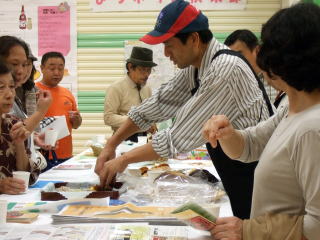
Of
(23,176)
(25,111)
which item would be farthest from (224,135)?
(25,111)

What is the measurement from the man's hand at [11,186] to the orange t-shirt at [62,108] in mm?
2210

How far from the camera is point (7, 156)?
2.33 metres

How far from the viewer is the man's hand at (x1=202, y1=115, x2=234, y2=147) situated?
4.86 ft

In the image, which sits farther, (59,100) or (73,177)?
(59,100)

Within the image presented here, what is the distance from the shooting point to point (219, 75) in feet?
6.79

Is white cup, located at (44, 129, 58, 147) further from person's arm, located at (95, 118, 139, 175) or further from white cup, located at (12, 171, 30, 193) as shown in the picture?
white cup, located at (12, 171, 30, 193)

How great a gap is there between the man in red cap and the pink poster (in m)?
4.14

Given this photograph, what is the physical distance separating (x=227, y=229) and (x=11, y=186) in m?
1.26

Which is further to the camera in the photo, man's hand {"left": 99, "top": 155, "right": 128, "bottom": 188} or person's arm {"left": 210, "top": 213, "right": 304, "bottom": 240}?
man's hand {"left": 99, "top": 155, "right": 128, "bottom": 188}

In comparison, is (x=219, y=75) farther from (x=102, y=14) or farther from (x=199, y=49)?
(x=102, y=14)

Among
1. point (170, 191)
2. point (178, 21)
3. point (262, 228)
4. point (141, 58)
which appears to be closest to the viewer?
point (262, 228)

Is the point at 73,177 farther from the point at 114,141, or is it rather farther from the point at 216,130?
the point at 216,130

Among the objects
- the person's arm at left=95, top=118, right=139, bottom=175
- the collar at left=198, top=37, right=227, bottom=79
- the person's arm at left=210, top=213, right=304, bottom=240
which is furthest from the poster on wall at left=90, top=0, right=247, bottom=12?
the person's arm at left=210, top=213, right=304, bottom=240

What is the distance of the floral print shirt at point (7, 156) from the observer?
7.56 feet
